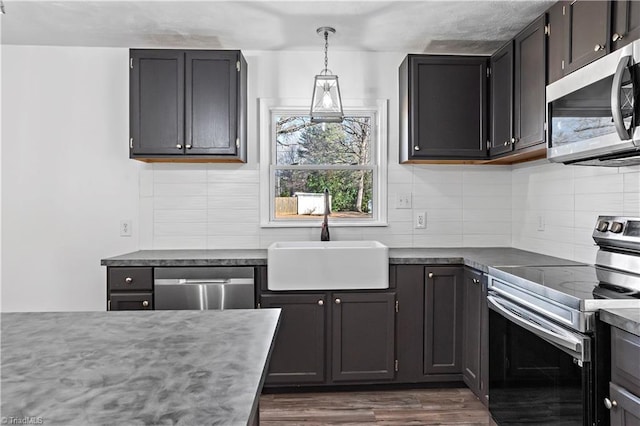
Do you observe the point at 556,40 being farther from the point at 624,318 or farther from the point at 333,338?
the point at 333,338

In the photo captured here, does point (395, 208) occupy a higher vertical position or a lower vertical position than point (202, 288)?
higher

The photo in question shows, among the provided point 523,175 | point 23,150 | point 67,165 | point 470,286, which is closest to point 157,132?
point 67,165

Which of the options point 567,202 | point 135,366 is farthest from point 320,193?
point 135,366

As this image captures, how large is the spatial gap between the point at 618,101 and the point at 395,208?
1.91 meters

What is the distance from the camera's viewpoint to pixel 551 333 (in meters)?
1.69

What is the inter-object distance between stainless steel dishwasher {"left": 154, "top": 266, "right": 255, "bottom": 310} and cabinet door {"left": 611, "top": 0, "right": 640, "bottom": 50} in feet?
7.05

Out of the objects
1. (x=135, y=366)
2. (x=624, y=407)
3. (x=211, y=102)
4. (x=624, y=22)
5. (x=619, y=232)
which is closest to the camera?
(x=135, y=366)

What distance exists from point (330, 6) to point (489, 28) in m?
1.05

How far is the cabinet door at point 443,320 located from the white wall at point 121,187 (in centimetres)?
61

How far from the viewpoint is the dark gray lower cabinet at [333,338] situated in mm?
2760

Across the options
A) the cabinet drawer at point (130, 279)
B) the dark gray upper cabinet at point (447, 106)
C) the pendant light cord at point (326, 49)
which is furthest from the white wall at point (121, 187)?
the cabinet drawer at point (130, 279)

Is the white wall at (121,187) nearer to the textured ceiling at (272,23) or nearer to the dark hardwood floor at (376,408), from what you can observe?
the textured ceiling at (272,23)

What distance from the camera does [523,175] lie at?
3.25 m

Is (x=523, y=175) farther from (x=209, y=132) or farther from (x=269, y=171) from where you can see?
(x=209, y=132)
